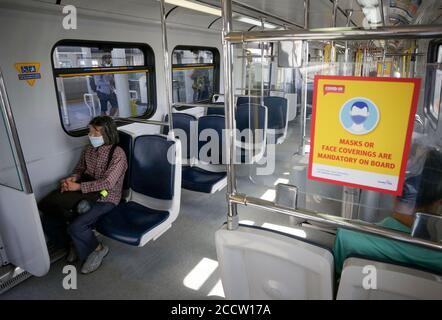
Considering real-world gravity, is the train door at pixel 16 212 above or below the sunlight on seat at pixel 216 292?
above

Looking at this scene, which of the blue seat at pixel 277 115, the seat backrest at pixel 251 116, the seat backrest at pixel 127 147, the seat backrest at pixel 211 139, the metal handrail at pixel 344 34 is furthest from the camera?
the blue seat at pixel 277 115

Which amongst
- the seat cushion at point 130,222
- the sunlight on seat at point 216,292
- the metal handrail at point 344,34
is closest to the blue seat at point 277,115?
the seat cushion at point 130,222

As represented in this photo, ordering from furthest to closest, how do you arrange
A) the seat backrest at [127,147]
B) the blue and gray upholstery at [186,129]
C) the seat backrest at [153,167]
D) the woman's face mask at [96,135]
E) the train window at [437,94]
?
the blue and gray upholstery at [186,129] < the seat backrest at [127,147] < the woman's face mask at [96,135] < the seat backrest at [153,167] < the train window at [437,94]

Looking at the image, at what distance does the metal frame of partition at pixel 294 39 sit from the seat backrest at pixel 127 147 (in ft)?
6.51

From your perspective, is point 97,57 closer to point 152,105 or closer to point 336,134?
point 152,105

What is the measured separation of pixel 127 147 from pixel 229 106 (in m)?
2.10

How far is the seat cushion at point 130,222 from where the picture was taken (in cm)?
238

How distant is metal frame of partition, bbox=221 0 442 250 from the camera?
818 mm

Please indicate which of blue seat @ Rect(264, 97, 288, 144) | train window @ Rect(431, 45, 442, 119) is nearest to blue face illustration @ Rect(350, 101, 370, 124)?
train window @ Rect(431, 45, 442, 119)

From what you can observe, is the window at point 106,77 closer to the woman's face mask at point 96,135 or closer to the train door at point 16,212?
the woman's face mask at point 96,135

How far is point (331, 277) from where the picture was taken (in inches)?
40.7

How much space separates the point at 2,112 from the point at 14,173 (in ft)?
1.56
